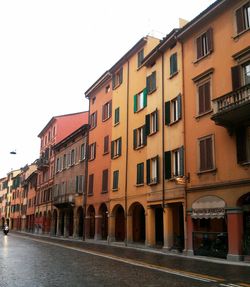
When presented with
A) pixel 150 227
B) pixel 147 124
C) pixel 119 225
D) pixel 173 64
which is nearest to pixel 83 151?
pixel 119 225

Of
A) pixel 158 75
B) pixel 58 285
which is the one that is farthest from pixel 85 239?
pixel 58 285

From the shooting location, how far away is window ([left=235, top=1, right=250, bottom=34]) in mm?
20484

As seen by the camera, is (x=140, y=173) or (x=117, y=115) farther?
(x=117, y=115)

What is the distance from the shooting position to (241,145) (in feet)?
63.9

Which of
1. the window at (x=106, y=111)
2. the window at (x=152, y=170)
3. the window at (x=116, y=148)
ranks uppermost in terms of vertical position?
the window at (x=106, y=111)

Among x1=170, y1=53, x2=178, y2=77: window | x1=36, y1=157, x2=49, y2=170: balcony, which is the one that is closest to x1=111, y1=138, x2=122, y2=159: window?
x1=170, y1=53, x2=178, y2=77: window

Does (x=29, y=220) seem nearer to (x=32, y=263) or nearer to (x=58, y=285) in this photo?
(x=32, y=263)

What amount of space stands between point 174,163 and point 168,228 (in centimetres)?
405

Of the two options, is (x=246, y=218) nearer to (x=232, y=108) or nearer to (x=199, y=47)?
(x=232, y=108)

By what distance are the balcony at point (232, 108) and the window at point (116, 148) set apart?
49.1 feet

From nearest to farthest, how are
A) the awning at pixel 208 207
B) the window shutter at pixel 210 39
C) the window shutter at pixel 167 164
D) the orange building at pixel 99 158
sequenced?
the awning at pixel 208 207 < the window shutter at pixel 210 39 < the window shutter at pixel 167 164 < the orange building at pixel 99 158

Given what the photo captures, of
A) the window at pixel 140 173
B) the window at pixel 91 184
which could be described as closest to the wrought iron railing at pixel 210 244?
the window at pixel 140 173

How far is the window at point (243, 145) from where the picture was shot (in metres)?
19.3

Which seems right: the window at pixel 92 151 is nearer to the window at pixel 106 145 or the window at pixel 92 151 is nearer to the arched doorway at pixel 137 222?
the window at pixel 106 145
